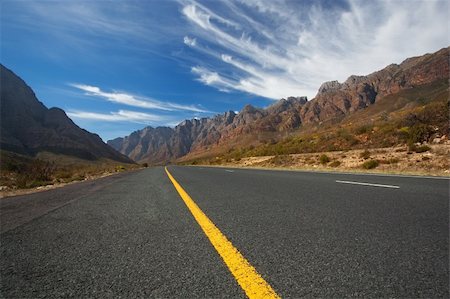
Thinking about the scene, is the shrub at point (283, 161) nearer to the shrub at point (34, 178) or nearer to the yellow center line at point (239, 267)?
the shrub at point (34, 178)

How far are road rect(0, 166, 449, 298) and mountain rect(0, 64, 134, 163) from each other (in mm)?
135691

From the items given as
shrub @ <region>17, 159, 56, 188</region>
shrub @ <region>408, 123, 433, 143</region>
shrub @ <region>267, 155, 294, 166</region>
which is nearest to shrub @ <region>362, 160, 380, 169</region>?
shrub @ <region>408, 123, 433, 143</region>

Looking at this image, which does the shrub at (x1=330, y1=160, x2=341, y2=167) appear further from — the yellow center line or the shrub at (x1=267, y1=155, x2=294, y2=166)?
the yellow center line

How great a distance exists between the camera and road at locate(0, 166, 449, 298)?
2.22 meters

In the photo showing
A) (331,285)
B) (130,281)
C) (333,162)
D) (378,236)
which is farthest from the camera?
(333,162)

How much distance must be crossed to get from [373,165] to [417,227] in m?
15.3

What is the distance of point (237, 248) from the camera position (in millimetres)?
3078

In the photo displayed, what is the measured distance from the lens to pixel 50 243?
3484 millimetres

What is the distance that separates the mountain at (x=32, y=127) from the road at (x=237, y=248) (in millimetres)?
135691

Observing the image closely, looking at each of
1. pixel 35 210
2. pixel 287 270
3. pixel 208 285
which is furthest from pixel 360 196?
pixel 35 210

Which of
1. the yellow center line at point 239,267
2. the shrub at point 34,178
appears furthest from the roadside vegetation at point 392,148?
the shrub at point 34,178

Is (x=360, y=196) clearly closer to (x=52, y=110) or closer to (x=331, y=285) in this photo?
(x=331, y=285)

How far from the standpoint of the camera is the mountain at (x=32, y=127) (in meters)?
129

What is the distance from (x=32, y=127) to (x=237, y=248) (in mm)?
167059
